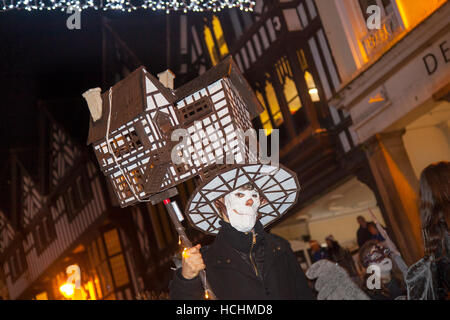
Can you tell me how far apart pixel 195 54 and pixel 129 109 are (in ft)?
43.0

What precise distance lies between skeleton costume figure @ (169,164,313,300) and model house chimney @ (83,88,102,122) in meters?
0.76

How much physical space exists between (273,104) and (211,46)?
270 cm

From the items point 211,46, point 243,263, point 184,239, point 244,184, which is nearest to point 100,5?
point 244,184

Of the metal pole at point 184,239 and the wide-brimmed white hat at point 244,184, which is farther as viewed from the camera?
the wide-brimmed white hat at point 244,184

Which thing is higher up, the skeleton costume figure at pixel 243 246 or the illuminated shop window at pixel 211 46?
the illuminated shop window at pixel 211 46

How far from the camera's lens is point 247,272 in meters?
3.00

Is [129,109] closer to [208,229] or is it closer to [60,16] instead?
[208,229]

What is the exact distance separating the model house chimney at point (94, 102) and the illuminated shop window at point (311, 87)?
974cm

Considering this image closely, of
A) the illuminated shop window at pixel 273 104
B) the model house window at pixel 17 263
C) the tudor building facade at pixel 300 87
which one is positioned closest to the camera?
the tudor building facade at pixel 300 87

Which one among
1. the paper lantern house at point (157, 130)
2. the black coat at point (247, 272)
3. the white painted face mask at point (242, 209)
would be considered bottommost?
the black coat at point (247, 272)

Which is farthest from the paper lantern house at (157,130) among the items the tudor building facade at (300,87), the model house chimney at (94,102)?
the tudor building facade at (300,87)

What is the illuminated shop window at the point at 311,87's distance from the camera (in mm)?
12633

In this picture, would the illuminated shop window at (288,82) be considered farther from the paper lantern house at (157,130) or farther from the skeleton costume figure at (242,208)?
the skeleton costume figure at (242,208)
